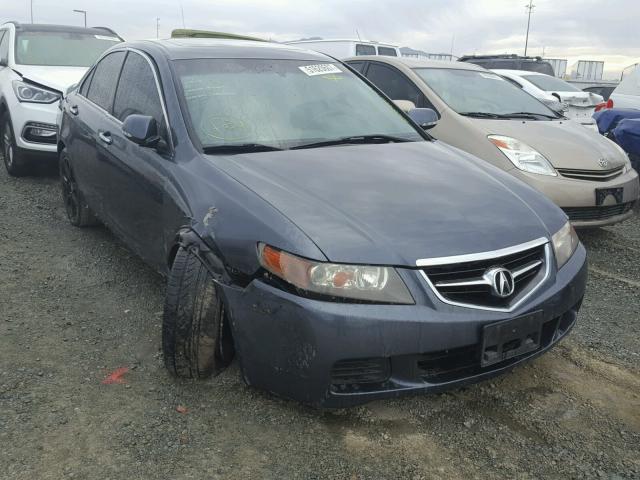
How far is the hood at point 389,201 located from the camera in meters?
2.33

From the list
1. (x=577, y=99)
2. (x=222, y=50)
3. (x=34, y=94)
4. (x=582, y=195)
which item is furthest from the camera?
(x=577, y=99)

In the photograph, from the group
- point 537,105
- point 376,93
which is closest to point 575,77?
point 537,105

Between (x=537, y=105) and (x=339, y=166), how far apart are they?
3.92 meters

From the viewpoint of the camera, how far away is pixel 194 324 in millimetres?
2572

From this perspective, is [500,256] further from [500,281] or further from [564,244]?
[564,244]

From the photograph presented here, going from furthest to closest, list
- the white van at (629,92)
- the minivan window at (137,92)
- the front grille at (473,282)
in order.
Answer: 1. the white van at (629,92)
2. the minivan window at (137,92)
3. the front grille at (473,282)

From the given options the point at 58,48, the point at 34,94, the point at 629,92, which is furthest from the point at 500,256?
the point at 629,92

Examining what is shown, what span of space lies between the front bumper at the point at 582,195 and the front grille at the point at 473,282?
2.41m

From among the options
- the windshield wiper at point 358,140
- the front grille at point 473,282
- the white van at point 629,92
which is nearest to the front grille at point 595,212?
the windshield wiper at point 358,140

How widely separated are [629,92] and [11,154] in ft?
27.0

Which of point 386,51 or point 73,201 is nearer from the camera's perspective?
point 73,201

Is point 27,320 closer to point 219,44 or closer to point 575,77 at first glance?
point 219,44

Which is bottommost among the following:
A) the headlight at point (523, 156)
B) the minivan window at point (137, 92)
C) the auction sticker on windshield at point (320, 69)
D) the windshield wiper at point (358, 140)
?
the headlight at point (523, 156)

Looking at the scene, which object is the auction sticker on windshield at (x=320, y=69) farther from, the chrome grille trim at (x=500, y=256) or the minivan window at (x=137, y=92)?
the chrome grille trim at (x=500, y=256)
